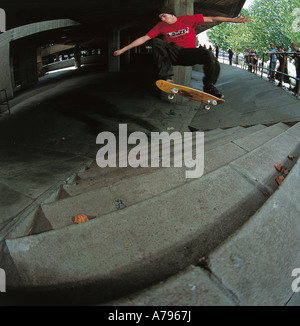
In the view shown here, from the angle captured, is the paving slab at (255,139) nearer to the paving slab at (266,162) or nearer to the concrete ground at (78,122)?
the paving slab at (266,162)

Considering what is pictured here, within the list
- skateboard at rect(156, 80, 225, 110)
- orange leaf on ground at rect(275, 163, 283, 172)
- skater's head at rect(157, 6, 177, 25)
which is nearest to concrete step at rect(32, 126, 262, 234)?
orange leaf on ground at rect(275, 163, 283, 172)

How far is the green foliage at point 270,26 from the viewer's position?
3550cm

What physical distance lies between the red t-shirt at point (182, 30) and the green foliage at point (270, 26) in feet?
123

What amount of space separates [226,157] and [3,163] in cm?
550

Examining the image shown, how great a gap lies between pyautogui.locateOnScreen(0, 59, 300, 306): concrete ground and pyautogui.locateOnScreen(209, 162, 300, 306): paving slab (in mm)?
153

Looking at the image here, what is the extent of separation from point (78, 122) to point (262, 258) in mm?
9434

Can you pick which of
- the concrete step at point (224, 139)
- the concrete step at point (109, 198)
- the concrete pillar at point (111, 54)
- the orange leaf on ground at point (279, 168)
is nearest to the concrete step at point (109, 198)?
the concrete step at point (109, 198)

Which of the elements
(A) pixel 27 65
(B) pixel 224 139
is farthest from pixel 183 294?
(A) pixel 27 65

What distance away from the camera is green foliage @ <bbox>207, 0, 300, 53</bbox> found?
35.5m

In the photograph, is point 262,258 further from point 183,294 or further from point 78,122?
point 78,122

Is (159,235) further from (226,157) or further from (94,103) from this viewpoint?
(94,103)

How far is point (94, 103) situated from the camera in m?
12.7

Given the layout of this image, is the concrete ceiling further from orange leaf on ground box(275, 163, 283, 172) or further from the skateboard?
orange leaf on ground box(275, 163, 283, 172)
